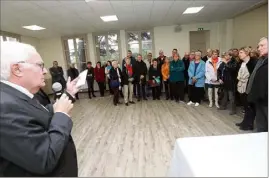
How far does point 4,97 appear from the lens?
660mm

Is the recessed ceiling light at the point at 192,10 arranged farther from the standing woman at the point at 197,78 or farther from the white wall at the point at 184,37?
the white wall at the point at 184,37

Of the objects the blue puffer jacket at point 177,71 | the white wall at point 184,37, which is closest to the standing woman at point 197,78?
the blue puffer jacket at point 177,71

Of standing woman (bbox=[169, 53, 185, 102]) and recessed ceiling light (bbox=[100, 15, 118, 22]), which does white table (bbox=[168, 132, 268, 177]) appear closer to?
standing woman (bbox=[169, 53, 185, 102])

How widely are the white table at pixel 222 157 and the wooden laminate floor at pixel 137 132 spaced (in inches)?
25.1

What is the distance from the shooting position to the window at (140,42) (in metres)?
7.44

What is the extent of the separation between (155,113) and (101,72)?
2757mm

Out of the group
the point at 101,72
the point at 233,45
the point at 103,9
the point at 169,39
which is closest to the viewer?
the point at 103,9

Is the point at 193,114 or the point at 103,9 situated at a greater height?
the point at 103,9

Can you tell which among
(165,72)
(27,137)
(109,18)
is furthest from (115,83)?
(27,137)

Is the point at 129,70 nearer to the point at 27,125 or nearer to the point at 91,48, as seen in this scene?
the point at 91,48

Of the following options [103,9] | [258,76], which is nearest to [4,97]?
[258,76]

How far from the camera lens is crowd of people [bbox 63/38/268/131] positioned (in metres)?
3.09

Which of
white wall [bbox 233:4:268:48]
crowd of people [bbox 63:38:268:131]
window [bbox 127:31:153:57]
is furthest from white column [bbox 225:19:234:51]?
crowd of people [bbox 63:38:268:131]

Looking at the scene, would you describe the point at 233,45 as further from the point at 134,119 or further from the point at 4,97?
the point at 4,97
